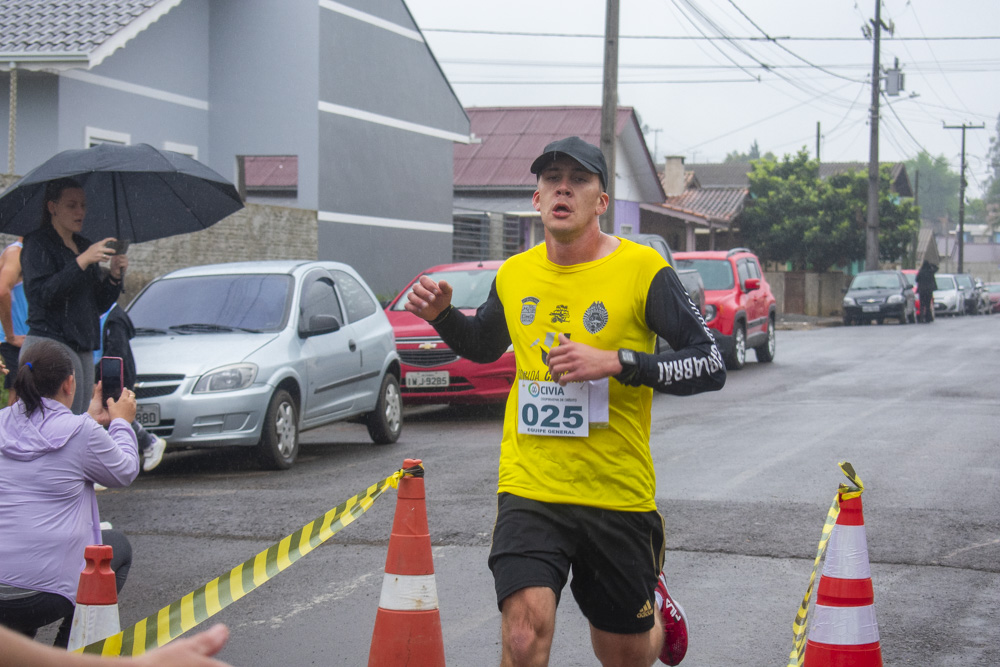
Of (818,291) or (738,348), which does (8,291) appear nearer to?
(738,348)

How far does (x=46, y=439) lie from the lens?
4.47m

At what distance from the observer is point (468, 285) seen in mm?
14516

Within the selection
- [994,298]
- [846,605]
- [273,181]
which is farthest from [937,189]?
[846,605]

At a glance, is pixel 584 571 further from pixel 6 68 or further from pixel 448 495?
pixel 6 68

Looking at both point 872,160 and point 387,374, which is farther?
point 872,160

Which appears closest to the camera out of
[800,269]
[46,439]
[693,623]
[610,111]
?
[46,439]

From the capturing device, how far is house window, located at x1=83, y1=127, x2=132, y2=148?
18.8 m

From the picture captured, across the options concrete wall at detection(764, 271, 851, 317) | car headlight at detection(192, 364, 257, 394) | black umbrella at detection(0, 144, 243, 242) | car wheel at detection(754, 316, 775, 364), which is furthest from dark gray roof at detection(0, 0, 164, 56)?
concrete wall at detection(764, 271, 851, 317)

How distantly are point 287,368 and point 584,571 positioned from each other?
6.51m

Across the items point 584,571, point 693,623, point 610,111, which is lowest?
point 693,623

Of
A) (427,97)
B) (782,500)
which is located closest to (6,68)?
(427,97)

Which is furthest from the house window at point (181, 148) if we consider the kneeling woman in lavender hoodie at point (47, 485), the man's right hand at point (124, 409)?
the kneeling woman in lavender hoodie at point (47, 485)

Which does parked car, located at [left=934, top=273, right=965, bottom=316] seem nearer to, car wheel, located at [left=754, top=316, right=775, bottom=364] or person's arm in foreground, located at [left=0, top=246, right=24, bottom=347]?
car wheel, located at [left=754, top=316, right=775, bottom=364]

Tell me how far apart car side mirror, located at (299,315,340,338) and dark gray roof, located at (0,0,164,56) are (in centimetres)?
862
